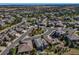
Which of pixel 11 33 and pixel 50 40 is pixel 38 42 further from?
pixel 11 33

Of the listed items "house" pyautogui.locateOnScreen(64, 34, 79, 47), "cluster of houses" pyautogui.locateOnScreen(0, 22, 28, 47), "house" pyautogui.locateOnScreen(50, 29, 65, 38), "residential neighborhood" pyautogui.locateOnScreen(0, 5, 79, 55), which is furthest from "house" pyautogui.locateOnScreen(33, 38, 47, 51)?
"house" pyautogui.locateOnScreen(64, 34, 79, 47)

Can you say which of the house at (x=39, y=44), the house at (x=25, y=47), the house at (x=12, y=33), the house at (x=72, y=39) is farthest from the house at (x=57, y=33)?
the house at (x=12, y=33)

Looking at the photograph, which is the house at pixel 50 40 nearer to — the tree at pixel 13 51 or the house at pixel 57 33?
the house at pixel 57 33

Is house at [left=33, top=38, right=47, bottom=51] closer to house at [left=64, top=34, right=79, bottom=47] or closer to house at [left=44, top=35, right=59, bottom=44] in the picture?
house at [left=44, top=35, right=59, bottom=44]

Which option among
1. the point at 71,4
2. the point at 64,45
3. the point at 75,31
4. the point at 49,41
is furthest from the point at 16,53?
the point at 71,4

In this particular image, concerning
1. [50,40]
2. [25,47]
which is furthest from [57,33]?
[25,47]

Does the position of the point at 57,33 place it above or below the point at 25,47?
above
